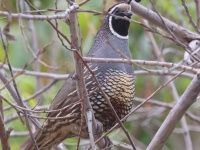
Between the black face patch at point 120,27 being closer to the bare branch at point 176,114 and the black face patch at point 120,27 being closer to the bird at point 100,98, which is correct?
the bird at point 100,98

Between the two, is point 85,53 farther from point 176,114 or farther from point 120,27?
point 176,114

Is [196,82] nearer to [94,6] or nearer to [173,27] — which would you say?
[173,27]

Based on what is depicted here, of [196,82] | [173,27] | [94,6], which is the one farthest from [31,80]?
[196,82]

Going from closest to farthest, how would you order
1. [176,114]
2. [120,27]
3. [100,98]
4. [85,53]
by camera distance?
[176,114] < [100,98] < [120,27] < [85,53]

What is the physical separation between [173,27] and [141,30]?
6.43 feet

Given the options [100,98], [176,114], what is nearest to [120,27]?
[100,98]

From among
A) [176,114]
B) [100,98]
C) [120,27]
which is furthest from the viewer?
[120,27]

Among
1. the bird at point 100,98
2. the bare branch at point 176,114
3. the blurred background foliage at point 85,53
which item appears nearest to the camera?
the bare branch at point 176,114

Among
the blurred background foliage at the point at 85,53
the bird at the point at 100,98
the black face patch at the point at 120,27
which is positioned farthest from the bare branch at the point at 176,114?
the blurred background foliage at the point at 85,53

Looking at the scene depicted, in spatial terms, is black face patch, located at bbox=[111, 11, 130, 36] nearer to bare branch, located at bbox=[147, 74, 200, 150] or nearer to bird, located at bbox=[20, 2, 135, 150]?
bird, located at bbox=[20, 2, 135, 150]

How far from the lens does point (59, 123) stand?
353 centimetres

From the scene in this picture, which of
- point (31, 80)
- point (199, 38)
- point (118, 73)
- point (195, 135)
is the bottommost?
point (195, 135)

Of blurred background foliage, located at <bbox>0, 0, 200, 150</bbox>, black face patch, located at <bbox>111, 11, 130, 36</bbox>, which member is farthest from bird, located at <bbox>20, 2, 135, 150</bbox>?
blurred background foliage, located at <bbox>0, 0, 200, 150</bbox>

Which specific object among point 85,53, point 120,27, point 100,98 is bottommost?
point 85,53
